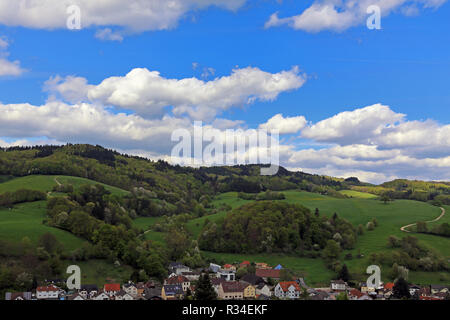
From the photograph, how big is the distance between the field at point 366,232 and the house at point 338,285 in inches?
155

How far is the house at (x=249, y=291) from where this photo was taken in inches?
2579

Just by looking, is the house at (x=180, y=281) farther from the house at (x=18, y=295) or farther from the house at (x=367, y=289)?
the house at (x=367, y=289)

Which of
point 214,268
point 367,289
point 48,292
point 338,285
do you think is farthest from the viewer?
point 214,268

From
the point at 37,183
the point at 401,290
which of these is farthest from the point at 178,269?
the point at 37,183

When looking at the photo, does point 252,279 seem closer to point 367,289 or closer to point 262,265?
point 262,265

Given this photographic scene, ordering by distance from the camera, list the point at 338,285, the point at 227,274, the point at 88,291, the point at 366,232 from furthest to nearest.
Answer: the point at 366,232 → the point at 227,274 → the point at 338,285 → the point at 88,291

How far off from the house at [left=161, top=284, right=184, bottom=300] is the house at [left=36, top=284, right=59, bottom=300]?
52.2 feet

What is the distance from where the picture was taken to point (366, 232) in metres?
107

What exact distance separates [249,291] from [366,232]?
5352 centimetres

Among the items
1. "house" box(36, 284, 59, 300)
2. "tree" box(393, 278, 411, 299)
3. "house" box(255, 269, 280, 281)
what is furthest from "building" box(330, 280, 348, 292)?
"house" box(36, 284, 59, 300)

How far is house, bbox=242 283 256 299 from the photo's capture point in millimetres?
65500

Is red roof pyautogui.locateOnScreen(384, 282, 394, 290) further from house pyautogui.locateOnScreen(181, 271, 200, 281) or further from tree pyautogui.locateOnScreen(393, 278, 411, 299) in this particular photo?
house pyautogui.locateOnScreen(181, 271, 200, 281)

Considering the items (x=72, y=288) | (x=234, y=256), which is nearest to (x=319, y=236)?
(x=234, y=256)

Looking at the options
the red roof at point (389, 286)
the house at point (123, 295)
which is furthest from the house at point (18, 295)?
the red roof at point (389, 286)
